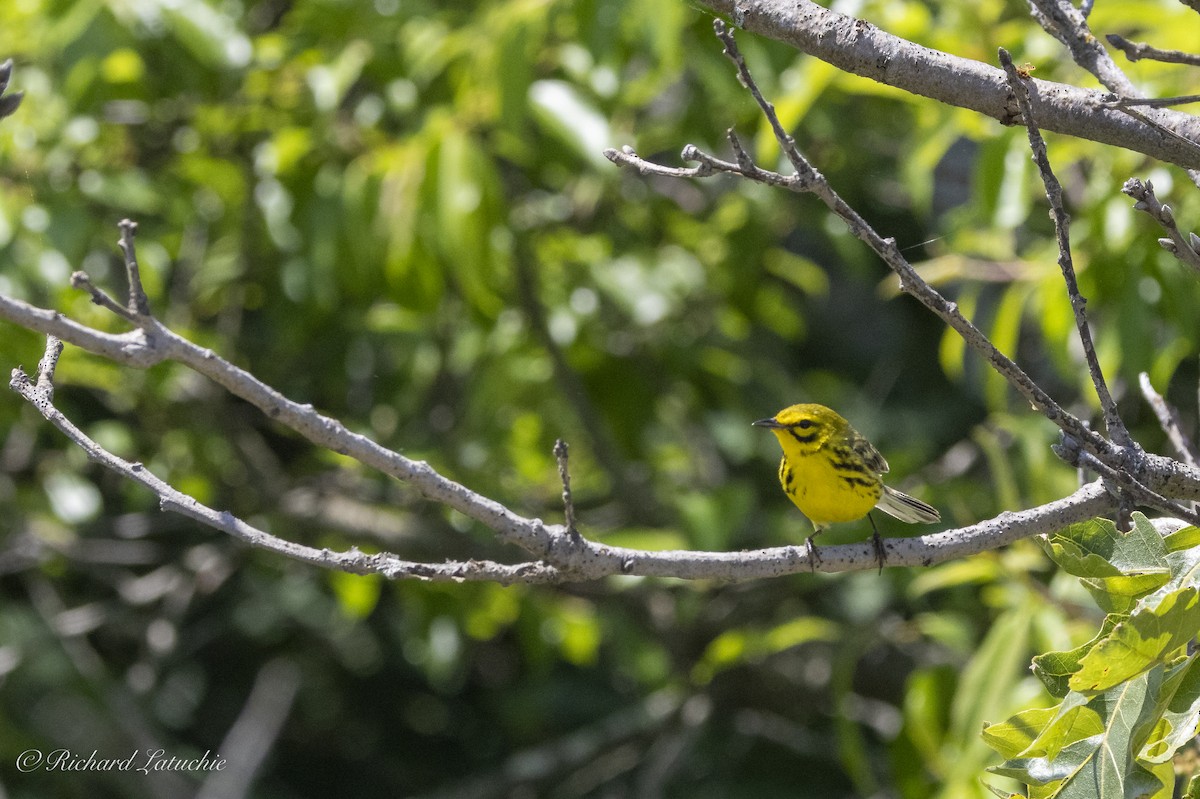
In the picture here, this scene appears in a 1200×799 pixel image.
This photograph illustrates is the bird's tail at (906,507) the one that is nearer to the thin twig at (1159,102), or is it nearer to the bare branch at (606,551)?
the bare branch at (606,551)

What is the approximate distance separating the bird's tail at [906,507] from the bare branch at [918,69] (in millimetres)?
1252

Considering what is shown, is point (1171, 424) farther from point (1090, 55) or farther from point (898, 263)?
point (898, 263)

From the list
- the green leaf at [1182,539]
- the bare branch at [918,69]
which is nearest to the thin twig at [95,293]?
the bare branch at [918,69]

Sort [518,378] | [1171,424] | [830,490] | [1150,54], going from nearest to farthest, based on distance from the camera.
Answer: [1150,54], [1171,424], [830,490], [518,378]

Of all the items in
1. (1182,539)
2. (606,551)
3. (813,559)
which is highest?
(1182,539)

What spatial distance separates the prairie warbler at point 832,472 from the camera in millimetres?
2754

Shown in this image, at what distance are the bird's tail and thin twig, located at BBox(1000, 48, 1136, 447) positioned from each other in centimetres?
108

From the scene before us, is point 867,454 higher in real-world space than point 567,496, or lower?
higher

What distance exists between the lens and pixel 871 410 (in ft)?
17.7

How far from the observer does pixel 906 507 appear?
2805 millimetres

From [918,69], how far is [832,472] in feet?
4.51

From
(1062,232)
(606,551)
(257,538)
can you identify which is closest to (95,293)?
(257,538)

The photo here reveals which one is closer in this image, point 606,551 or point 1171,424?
point 606,551

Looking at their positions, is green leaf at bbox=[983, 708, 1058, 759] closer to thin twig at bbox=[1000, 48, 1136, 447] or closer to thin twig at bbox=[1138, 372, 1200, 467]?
thin twig at bbox=[1000, 48, 1136, 447]
